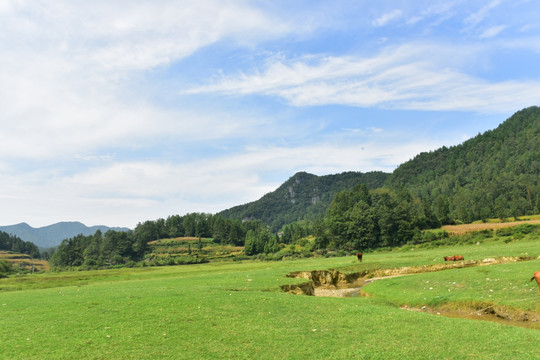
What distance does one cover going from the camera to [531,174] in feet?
644

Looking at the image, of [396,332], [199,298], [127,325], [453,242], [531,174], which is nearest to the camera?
[396,332]

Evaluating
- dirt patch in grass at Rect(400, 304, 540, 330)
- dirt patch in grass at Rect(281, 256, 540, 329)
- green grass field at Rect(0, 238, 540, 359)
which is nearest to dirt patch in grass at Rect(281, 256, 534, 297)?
dirt patch in grass at Rect(281, 256, 540, 329)

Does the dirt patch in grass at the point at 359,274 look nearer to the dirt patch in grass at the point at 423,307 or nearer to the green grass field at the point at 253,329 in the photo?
the dirt patch in grass at the point at 423,307

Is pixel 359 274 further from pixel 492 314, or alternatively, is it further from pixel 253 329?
pixel 253 329

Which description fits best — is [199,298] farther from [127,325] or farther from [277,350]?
[277,350]

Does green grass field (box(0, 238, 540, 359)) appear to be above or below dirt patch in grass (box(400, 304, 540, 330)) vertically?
above

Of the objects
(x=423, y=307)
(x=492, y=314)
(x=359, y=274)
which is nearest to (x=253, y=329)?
(x=423, y=307)

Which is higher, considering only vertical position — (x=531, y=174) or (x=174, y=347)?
(x=531, y=174)

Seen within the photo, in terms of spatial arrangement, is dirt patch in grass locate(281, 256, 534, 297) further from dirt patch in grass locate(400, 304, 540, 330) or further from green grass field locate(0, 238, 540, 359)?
green grass field locate(0, 238, 540, 359)

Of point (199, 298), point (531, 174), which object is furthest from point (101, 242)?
point (531, 174)

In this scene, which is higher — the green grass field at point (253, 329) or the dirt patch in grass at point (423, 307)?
the green grass field at point (253, 329)

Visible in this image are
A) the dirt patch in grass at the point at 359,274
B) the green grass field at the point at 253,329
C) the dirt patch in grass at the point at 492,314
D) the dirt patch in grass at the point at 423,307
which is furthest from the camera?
the dirt patch in grass at the point at 359,274

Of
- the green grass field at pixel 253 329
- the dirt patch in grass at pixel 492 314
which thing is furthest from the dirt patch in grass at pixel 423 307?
the green grass field at pixel 253 329

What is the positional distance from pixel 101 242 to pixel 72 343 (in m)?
186
